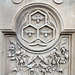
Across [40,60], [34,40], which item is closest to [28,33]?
[34,40]

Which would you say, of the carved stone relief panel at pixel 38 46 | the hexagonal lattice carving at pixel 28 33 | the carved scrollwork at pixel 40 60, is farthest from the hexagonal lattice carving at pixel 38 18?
the carved scrollwork at pixel 40 60

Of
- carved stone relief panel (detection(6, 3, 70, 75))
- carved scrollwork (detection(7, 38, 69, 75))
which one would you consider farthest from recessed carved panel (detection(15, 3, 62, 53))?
carved scrollwork (detection(7, 38, 69, 75))

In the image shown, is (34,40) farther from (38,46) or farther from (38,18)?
(38,18)

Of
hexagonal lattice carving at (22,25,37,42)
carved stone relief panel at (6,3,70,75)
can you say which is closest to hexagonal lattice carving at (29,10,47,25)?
carved stone relief panel at (6,3,70,75)

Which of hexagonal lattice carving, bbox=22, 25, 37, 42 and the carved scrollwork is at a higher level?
hexagonal lattice carving, bbox=22, 25, 37, 42

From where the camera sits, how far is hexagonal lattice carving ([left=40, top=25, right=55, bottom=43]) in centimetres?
262

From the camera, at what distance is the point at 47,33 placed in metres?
2.62

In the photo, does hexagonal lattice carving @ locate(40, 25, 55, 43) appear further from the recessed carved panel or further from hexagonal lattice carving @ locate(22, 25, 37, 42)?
hexagonal lattice carving @ locate(22, 25, 37, 42)

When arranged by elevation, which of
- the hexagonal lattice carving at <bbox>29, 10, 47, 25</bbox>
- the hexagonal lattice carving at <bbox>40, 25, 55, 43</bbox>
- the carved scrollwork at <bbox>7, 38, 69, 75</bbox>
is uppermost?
the hexagonal lattice carving at <bbox>29, 10, 47, 25</bbox>

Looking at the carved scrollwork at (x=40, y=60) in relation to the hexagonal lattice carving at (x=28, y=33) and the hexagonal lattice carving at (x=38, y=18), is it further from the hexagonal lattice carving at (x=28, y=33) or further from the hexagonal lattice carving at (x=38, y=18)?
the hexagonal lattice carving at (x=38, y=18)

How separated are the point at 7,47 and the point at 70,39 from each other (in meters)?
1.22

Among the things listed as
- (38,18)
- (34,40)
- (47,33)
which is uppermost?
(38,18)

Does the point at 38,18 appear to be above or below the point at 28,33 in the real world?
above

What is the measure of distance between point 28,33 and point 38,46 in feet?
1.04
